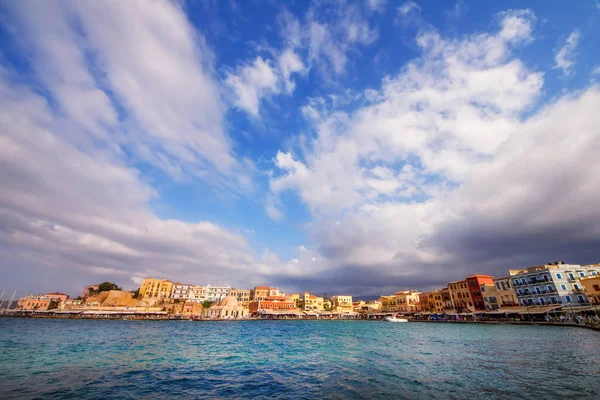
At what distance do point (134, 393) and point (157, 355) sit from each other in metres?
11.5

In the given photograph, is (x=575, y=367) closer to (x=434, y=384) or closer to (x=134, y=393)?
(x=434, y=384)

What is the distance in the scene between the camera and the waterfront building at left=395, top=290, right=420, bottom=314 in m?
96.2

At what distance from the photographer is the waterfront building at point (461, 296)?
239 feet

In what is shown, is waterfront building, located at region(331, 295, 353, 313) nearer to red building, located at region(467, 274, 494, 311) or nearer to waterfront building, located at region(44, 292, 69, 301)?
red building, located at region(467, 274, 494, 311)

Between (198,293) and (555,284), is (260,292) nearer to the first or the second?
(198,293)

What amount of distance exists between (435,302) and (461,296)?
1279 centimetres

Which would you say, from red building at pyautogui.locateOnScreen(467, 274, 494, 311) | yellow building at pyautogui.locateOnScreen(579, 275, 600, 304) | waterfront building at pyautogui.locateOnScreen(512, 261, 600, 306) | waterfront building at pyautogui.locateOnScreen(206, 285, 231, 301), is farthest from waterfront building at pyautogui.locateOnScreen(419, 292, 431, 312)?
waterfront building at pyautogui.locateOnScreen(206, 285, 231, 301)

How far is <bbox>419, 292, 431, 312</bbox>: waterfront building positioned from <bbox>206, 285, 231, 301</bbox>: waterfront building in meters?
83.4

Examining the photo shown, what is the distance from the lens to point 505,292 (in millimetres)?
63781

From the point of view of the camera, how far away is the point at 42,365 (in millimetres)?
16609

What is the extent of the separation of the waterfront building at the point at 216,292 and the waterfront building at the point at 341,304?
5015 centimetres

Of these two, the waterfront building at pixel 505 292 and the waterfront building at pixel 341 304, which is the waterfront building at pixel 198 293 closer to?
the waterfront building at pixel 341 304

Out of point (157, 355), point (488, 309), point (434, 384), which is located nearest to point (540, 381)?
point (434, 384)

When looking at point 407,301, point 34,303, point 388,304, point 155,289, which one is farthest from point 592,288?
point 34,303
